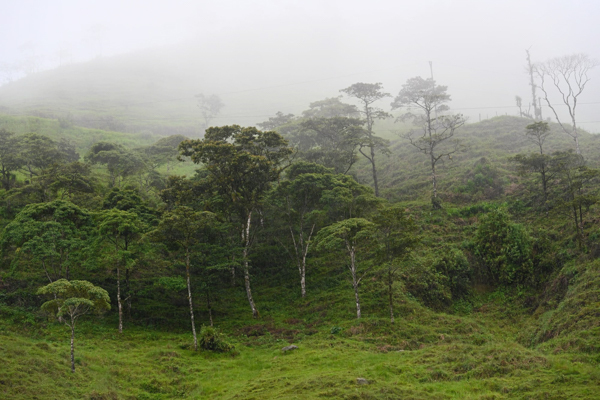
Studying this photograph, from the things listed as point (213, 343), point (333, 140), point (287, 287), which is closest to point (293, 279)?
point (287, 287)

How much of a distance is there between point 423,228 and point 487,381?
19908mm

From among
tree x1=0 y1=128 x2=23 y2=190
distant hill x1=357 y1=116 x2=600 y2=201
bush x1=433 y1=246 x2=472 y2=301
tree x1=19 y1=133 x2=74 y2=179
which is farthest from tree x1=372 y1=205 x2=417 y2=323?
tree x1=0 y1=128 x2=23 y2=190

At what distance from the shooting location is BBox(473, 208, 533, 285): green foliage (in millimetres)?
23219

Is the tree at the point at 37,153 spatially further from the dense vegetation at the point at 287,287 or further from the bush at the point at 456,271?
the bush at the point at 456,271

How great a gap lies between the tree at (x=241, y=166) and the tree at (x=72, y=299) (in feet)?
33.9

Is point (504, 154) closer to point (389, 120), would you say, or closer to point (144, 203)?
point (144, 203)

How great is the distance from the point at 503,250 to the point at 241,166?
20157 millimetres

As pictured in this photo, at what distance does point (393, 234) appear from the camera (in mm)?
20188

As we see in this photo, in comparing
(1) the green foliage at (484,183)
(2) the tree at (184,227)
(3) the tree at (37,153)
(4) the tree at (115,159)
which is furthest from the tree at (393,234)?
(3) the tree at (37,153)

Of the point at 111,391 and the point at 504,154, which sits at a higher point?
the point at 504,154

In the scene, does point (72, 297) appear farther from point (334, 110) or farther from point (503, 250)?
point (334, 110)

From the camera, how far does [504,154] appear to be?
47.2 meters

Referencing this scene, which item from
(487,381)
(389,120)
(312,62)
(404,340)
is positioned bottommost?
(404,340)

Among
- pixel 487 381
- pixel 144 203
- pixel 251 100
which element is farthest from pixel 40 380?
pixel 251 100
